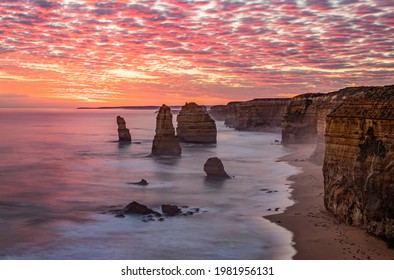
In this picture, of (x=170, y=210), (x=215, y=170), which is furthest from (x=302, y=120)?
(x=170, y=210)

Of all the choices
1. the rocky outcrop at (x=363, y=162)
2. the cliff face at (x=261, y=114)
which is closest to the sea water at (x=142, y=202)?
the rocky outcrop at (x=363, y=162)

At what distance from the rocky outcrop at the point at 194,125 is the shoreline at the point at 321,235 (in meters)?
52.7

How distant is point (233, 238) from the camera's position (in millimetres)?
28750

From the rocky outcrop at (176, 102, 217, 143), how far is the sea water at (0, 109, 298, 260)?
20946mm

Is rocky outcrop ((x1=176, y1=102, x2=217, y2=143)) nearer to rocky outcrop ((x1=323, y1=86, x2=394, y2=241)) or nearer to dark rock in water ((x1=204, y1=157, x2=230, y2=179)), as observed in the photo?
dark rock in water ((x1=204, y1=157, x2=230, y2=179))

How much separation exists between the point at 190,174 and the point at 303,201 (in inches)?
830

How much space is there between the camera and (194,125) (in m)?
93.9

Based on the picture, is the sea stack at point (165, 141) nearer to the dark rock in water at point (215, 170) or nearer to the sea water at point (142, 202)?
the sea water at point (142, 202)

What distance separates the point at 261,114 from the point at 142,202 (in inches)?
4298

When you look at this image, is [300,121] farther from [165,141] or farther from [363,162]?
[363,162]

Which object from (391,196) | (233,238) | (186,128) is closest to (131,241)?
(233,238)

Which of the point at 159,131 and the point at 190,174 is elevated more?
the point at 159,131

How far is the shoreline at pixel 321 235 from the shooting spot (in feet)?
76.3
